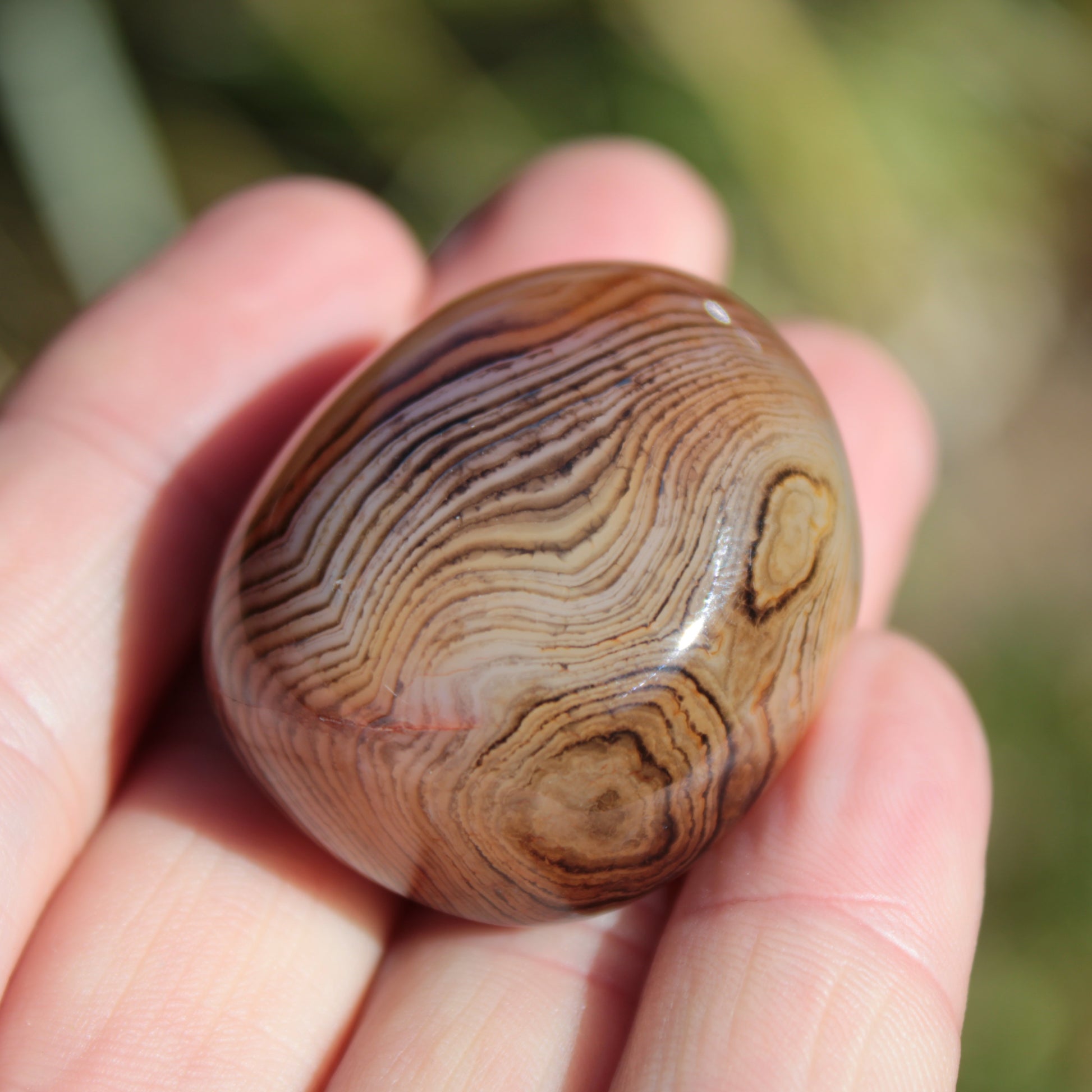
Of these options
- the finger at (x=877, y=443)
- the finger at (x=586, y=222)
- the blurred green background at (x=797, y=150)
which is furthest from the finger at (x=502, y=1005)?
the blurred green background at (x=797, y=150)

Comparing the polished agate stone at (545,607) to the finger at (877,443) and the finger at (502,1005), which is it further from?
the finger at (877,443)

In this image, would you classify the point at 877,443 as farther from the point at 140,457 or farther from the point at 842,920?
the point at 140,457

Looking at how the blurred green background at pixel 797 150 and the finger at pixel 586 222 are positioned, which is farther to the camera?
the blurred green background at pixel 797 150

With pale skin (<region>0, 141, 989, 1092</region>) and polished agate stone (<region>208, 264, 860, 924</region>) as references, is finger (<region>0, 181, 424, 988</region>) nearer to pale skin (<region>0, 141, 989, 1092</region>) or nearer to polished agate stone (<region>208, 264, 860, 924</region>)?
pale skin (<region>0, 141, 989, 1092</region>)

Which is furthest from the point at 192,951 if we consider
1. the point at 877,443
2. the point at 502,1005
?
the point at 877,443

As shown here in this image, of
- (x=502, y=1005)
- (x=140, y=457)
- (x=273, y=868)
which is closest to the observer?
(x=502, y=1005)

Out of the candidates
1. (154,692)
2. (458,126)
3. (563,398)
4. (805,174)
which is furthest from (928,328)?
(154,692)

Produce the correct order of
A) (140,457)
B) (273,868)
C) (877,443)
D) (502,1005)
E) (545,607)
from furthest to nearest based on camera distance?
(877,443) < (140,457) < (273,868) < (502,1005) < (545,607)
